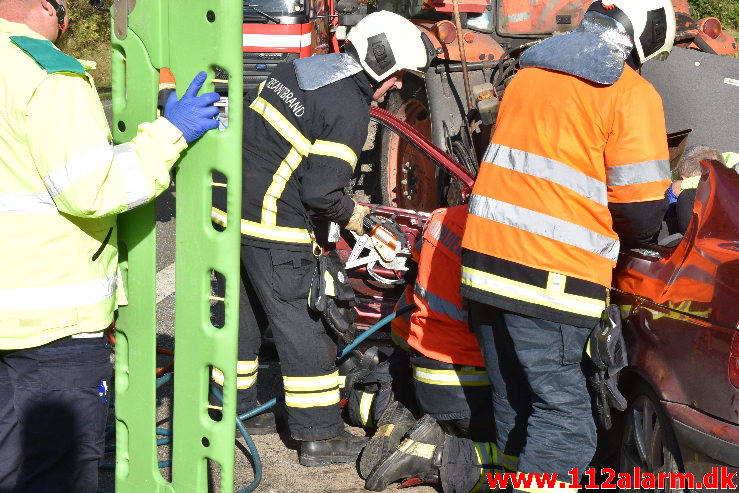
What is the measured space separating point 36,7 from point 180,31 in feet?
1.32

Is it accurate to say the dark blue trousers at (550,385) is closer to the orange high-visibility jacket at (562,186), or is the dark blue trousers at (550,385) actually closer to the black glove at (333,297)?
the orange high-visibility jacket at (562,186)

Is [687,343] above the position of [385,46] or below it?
below

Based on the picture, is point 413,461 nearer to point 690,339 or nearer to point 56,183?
point 690,339

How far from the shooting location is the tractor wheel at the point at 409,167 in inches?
273

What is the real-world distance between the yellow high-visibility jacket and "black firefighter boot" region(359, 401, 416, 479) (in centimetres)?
163

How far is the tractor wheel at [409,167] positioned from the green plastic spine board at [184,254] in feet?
13.5

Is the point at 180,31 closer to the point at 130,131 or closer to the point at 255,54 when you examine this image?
the point at 130,131

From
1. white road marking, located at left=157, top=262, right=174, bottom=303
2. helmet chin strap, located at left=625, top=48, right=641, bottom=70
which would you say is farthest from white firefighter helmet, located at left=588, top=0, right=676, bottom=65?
white road marking, located at left=157, top=262, right=174, bottom=303

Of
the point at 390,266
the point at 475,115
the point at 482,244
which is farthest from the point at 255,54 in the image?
the point at 482,244

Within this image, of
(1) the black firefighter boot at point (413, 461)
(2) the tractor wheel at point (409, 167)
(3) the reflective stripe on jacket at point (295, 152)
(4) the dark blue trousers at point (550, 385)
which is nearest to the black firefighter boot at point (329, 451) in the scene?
(1) the black firefighter boot at point (413, 461)

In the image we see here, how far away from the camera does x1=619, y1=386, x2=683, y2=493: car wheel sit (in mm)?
3115

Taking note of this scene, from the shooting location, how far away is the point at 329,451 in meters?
4.18

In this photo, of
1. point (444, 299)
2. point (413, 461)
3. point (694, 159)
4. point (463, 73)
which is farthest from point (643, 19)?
point (463, 73)

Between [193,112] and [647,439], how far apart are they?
1946mm
